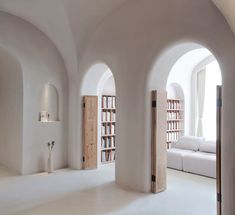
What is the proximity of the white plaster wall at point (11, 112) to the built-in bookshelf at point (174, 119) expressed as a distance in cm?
422

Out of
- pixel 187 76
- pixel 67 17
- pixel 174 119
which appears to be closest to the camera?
pixel 67 17

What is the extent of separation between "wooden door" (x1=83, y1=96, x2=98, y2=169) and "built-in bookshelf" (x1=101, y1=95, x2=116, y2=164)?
0.42 metres

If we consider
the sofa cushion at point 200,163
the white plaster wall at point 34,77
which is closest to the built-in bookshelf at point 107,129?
the white plaster wall at point 34,77

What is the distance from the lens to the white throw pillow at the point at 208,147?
5.48m

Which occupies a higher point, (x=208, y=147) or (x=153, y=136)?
(x=153, y=136)

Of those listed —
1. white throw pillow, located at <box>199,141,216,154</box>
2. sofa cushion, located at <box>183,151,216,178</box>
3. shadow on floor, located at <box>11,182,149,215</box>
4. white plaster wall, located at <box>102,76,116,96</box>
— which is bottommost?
shadow on floor, located at <box>11,182,149,215</box>

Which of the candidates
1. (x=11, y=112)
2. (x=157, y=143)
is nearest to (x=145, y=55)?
(x=157, y=143)

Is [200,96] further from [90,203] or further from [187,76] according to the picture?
[90,203]

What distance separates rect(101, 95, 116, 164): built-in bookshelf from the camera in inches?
242

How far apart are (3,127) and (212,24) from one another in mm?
5074

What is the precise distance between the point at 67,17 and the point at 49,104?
6.62 ft

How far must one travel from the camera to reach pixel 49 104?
563 cm

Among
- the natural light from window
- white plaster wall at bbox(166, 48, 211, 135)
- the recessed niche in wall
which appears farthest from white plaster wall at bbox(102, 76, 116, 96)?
the natural light from window

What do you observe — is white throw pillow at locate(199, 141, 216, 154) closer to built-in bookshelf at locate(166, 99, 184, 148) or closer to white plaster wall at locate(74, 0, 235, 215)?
built-in bookshelf at locate(166, 99, 184, 148)
